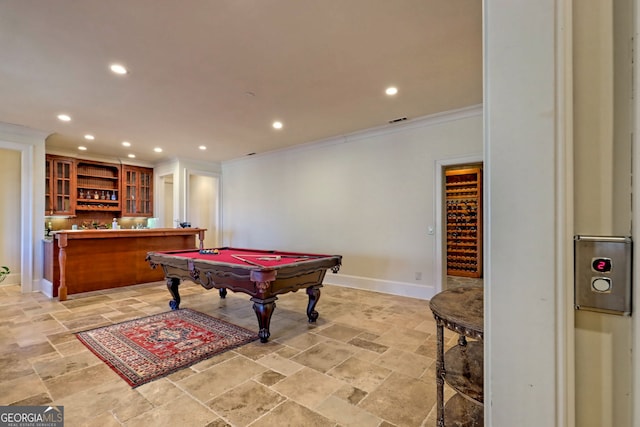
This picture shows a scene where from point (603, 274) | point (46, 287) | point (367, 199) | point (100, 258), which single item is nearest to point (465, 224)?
point (367, 199)

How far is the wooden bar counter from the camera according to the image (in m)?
4.59

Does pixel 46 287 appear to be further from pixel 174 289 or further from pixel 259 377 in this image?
pixel 259 377

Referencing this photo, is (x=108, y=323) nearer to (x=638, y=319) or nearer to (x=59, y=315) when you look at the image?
(x=59, y=315)

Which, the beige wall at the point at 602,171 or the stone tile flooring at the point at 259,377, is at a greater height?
the beige wall at the point at 602,171

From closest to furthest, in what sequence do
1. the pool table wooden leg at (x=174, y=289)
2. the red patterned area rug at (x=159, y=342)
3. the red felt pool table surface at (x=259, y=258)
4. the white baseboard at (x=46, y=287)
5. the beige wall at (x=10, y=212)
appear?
1. the red patterned area rug at (x=159, y=342)
2. the red felt pool table surface at (x=259, y=258)
3. the pool table wooden leg at (x=174, y=289)
4. the white baseboard at (x=46, y=287)
5. the beige wall at (x=10, y=212)

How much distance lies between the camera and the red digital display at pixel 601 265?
529 mm

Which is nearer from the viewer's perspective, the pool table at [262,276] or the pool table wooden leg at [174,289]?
the pool table at [262,276]

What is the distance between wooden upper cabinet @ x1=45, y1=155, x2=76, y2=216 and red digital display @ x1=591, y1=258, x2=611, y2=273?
8.30 metres

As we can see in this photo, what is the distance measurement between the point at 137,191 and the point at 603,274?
8.80 meters

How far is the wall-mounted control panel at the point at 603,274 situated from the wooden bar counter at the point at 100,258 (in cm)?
575

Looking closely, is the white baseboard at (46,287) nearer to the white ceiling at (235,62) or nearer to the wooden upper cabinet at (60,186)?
the wooden upper cabinet at (60,186)

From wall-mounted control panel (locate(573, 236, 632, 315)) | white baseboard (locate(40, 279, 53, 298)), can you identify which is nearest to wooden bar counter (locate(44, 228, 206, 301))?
white baseboard (locate(40, 279, 53, 298))

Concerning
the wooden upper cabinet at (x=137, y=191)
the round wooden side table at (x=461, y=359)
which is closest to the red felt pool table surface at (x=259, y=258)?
the round wooden side table at (x=461, y=359)

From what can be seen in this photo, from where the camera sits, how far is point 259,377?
2.27 metres
